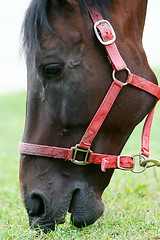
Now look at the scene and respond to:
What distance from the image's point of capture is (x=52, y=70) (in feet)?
7.20

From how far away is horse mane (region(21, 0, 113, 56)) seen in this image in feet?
7.32

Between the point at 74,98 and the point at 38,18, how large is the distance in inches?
22.1

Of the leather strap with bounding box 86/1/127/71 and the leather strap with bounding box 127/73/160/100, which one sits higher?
the leather strap with bounding box 86/1/127/71

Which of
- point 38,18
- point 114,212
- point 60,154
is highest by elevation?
point 38,18

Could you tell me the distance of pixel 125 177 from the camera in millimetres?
4492

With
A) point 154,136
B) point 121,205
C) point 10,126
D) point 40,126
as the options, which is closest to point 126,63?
point 40,126

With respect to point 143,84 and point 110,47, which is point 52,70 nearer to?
point 110,47

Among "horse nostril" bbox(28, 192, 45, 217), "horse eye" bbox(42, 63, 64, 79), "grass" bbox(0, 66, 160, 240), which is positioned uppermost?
"horse eye" bbox(42, 63, 64, 79)

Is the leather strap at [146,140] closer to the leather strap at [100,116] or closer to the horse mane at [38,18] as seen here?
the leather strap at [100,116]

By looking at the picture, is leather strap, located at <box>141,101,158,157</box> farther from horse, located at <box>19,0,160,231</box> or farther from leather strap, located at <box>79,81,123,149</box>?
leather strap, located at <box>79,81,123,149</box>

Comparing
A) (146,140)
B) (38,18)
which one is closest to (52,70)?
(38,18)

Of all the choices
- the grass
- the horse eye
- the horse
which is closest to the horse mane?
the horse

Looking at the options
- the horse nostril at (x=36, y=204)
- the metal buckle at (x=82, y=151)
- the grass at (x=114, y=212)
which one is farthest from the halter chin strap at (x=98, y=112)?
the grass at (x=114, y=212)

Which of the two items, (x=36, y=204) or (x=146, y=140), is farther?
(x=146, y=140)
